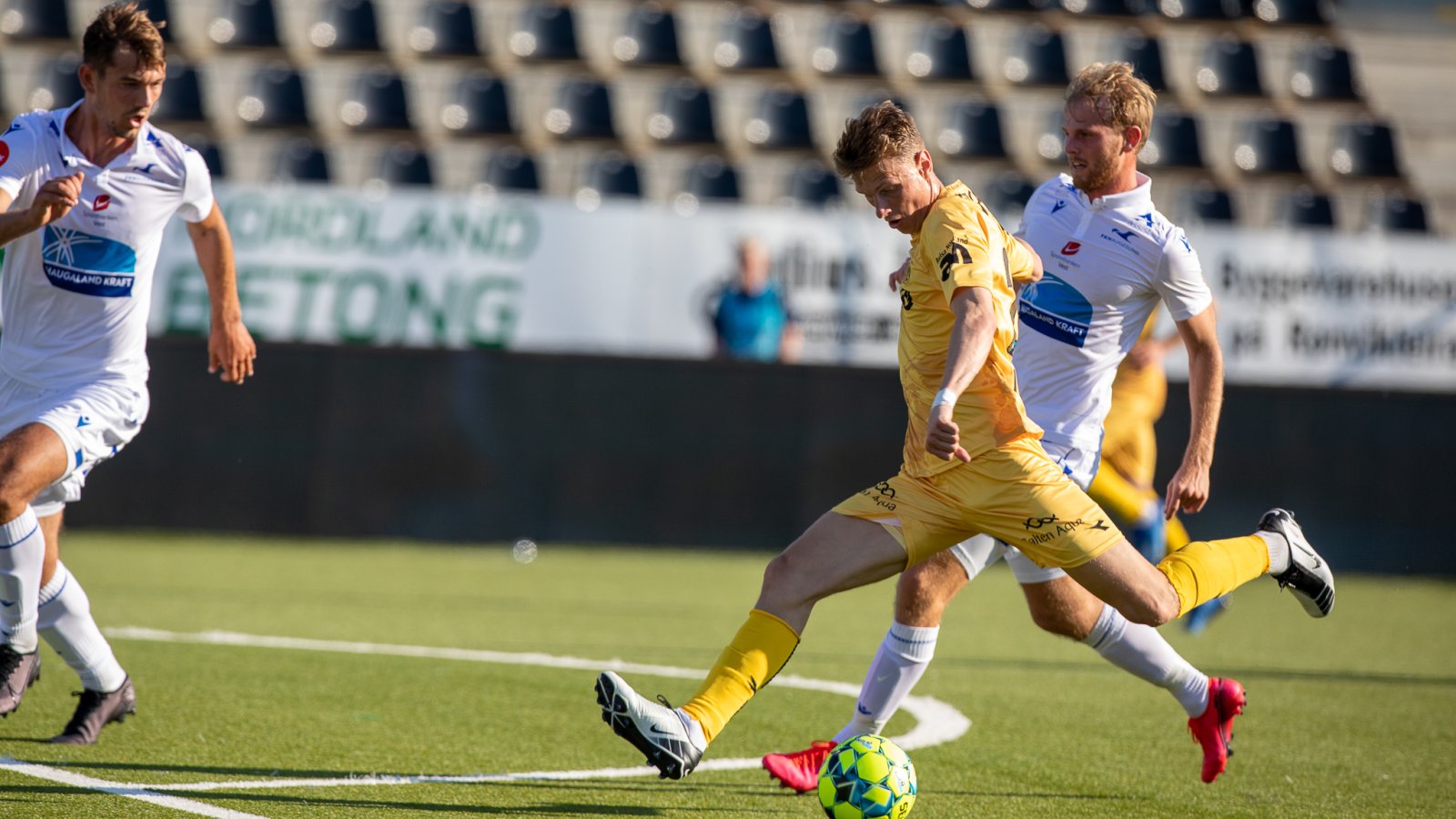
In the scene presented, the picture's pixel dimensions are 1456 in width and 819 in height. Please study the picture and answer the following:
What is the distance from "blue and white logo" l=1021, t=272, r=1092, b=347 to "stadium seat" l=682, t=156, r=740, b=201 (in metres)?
12.7

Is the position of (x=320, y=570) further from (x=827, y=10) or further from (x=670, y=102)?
(x=827, y=10)

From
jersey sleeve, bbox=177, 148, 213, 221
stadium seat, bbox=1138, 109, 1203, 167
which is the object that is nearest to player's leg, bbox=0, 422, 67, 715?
jersey sleeve, bbox=177, 148, 213, 221

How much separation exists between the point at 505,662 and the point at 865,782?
10.7 ft

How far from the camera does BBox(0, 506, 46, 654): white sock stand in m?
4.75

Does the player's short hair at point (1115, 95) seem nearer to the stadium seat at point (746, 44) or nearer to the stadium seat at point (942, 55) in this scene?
the stadium seat at point (746, 44)

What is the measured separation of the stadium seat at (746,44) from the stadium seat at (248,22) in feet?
17.1

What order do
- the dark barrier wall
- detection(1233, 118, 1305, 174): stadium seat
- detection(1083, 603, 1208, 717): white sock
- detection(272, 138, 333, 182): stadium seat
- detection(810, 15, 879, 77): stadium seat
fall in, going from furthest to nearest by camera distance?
detection(810, 15, 879, 77): stadium seat → detection(1233, 118, 1305, 174): stadium seat → detection(272, 138, 333, 182): stadium seat → the dark barrier wall → detection(1083, 603, 1208, 717): white sock

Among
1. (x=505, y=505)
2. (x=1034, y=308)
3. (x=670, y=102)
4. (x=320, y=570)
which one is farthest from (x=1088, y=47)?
(x=1034, y=308)

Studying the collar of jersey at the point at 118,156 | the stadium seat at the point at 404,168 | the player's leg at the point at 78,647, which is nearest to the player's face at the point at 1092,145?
the collar of jersey at the point at 118,156

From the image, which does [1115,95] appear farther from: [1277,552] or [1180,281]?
[1277,552]

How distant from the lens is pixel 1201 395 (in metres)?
4.80

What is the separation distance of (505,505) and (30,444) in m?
8.31

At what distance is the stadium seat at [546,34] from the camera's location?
19.1 m

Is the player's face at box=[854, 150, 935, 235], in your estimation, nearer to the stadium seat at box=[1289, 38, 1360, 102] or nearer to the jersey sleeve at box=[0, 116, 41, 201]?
the jersey sleeve at box=[0, 116, 41, 201]
